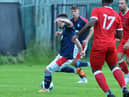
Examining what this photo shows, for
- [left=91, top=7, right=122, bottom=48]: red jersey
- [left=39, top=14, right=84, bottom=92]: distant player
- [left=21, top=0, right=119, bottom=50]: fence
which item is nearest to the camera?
[left=91, top=7, right=122, bottom=48]: red jersey

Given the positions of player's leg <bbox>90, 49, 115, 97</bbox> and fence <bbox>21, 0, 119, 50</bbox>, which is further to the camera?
fence <bbox>21, 0, 119, 50</bbox>

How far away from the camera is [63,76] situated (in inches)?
650

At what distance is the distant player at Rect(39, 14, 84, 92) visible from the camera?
11.8m

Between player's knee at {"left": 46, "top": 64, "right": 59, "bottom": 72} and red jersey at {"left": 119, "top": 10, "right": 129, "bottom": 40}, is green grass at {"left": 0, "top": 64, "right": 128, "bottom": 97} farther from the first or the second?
red jersey at {"left": 119, "top": 10, "right": 129, "bottom": 40}

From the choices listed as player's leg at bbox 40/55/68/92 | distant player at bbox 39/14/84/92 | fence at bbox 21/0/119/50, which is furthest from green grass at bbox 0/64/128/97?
fence at bbox 21/0/119/50

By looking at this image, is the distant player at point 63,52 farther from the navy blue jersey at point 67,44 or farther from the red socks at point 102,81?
the red socks at point 102,81

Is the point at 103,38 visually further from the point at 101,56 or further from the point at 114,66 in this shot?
the point at 114,66

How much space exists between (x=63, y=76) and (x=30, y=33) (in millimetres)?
8365

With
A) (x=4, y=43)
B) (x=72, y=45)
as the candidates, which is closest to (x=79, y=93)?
(x=72, y=45)

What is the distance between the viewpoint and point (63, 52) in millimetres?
12352

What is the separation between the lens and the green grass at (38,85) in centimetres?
1166

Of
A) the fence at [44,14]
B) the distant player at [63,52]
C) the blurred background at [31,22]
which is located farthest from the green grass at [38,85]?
the fence at [44,14]

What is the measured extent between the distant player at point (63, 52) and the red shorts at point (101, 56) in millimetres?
1422

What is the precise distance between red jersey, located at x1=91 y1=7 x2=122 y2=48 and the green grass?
1.72 metres
